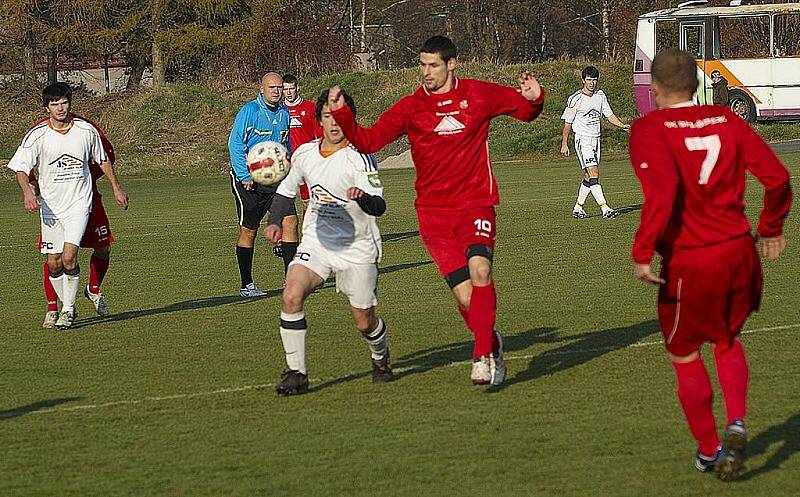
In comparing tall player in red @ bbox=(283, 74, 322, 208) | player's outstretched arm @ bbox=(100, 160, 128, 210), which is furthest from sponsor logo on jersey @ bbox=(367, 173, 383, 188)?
tall player in red @ bbox=(283, 74, 322, 208)

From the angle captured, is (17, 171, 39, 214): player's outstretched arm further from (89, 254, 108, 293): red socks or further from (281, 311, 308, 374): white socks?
Answer: (281, 311, 308, 374): white socks

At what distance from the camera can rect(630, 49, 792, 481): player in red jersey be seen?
6.06 meters

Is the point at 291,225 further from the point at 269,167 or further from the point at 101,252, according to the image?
the point at 269,167

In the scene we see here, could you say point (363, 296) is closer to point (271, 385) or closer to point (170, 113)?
point (271, 385)

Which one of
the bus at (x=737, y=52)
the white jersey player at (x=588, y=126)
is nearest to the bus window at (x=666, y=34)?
the bus at (x=737, y=52)

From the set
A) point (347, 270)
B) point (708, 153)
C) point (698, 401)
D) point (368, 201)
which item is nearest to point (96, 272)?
point (347, 270)

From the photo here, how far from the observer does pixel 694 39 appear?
43.4 m

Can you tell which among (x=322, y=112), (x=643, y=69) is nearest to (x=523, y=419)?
(x=322, y=112)

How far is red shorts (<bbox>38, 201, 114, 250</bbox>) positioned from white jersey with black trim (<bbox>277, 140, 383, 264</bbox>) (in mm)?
4107

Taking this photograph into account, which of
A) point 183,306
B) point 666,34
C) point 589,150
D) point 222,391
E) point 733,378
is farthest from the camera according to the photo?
point 666,34

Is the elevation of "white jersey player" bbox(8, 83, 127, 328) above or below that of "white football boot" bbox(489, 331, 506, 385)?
above

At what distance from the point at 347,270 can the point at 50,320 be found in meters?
4.41

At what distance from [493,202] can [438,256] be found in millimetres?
497

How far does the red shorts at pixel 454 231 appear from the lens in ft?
28.4
